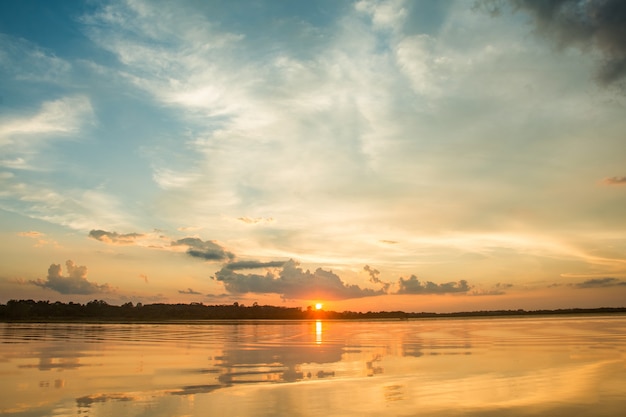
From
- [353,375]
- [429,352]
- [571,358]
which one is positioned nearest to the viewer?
[353,375]

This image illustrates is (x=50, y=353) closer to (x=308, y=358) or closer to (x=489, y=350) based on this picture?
(x=308, y=358)

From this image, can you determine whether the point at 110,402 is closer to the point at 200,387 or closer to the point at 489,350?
the point at 200,387

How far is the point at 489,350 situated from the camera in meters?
36.0

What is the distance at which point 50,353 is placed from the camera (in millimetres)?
33656

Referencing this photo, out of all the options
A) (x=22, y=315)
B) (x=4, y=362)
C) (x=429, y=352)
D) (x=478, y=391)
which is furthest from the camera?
(x=22, y=315)

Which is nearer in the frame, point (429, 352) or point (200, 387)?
point (200, 387)

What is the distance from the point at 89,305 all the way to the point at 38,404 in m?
183

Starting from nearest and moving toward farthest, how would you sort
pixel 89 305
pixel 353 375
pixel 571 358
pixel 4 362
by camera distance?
pixel 353 375 → pixel 4 362 → pixel 571 358 → pixel 89 305

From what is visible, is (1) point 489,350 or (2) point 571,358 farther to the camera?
(1) point 489,350

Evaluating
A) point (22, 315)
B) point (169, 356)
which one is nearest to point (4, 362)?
point (169, 356)

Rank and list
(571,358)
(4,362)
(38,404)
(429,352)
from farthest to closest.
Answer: (429,352), (571,358), (4,362), (38,404)

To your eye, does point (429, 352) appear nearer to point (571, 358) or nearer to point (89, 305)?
point (571, 358)

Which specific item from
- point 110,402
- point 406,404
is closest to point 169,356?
point 110,402

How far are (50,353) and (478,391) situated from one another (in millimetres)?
29037
